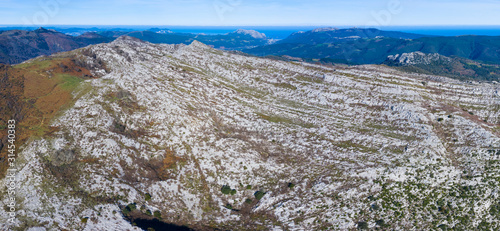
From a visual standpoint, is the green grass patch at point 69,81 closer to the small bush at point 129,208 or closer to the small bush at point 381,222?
the small bush at point 129,208

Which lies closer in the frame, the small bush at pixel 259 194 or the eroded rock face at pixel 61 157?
the eroded rock face at pixel 61 157

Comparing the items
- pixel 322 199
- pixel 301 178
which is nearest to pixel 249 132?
pixel 301 178

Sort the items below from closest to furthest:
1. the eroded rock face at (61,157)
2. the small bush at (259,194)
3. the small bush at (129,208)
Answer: the small bush at (129,208)
the eroded rock face at (61,157)
the small bush at (259,194)

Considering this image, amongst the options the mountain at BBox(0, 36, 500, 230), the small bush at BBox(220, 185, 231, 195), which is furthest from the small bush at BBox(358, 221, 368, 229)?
the small bush at BBox(220, 185, 231, 195)

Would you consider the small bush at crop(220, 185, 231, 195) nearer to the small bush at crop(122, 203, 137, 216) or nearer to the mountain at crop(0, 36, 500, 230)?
the mountain at crop(0, 36, 500, 230)

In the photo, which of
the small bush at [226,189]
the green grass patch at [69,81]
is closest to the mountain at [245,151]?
the small bush at [226,189]

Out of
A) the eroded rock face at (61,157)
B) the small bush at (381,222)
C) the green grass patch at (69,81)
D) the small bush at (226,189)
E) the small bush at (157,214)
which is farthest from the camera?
the green grass patch at (69,81)

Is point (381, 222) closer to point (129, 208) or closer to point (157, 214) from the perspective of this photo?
point (157, 214)

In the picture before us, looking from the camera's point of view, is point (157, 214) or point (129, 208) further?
point (157, 214)

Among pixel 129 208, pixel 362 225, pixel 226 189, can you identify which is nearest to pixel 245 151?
pixel 226 189
